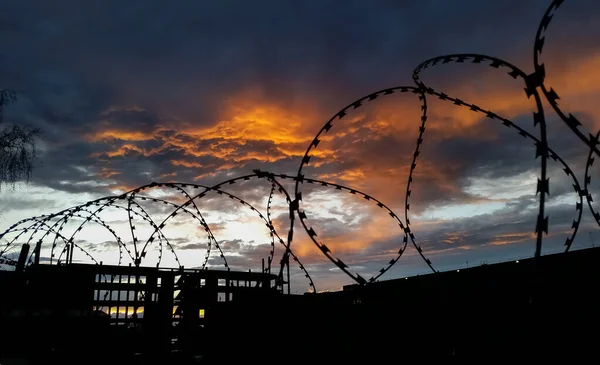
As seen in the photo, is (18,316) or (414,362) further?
(18,316)

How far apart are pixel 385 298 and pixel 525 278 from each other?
9.70 feet

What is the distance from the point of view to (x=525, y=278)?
20.6ft

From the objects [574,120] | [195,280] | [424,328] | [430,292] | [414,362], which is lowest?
[414,362]

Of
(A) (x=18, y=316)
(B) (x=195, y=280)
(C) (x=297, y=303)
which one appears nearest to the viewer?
(C) (x=297, y=303)

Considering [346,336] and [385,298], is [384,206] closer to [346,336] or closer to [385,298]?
[385,298]

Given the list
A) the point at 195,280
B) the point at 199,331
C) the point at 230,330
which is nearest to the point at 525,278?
the point at 230,330

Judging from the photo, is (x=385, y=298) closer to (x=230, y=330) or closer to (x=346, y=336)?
(x=346, y=336)

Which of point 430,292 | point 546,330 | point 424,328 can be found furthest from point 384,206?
point 546,330

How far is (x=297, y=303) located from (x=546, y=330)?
381cm

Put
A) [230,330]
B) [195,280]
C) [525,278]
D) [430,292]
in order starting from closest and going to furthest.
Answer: [525,278], [430,292], [230,330], [195,280]

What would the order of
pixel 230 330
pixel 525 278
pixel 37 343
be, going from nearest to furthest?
pixel 525 278 → pixel 230 330 → pixel 37 343

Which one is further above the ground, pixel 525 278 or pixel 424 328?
pixel 525 278

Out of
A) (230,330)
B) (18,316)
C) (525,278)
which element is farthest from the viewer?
(18,316)

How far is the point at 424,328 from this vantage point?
6355 millimetres
